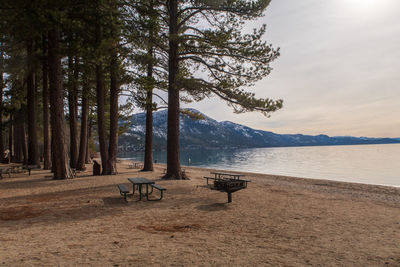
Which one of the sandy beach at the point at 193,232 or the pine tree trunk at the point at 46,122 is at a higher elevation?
the pine tree trunk at the point at 46,122

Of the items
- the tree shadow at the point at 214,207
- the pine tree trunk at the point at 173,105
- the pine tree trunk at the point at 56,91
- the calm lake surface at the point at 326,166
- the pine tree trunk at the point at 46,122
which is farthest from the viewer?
the calm lake surface at the point at 326,166

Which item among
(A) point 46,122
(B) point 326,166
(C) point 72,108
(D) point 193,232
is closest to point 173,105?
(C) point 72,108

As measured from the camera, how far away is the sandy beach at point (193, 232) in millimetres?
4156

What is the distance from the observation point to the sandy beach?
164 inches

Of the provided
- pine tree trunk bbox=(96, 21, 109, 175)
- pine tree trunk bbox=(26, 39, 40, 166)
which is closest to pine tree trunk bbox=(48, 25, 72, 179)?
pine tree trunk bbox=(96, 21, 109, 175)

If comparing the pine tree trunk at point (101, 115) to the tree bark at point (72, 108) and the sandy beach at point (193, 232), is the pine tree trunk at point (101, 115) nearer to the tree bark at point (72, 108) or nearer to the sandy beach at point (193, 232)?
the tree bark at point (72, 108)

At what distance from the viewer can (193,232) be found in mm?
5570

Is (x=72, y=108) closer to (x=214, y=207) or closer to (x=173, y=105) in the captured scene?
(x=173, y=105)

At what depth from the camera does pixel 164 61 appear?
17125mm

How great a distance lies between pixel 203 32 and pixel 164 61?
4965mm

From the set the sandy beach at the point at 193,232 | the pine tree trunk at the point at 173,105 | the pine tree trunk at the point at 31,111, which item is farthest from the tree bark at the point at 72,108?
the sandy beach at the point at 193,232

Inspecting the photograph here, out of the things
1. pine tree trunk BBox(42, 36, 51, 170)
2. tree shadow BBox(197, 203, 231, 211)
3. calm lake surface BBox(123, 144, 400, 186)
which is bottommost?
calm lake surface BBox(123, 144, 400, 186)

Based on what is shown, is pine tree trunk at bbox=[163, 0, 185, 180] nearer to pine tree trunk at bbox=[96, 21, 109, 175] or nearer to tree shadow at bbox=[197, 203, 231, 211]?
pine tree trunk at bbox=[96, 21, 109, 175]

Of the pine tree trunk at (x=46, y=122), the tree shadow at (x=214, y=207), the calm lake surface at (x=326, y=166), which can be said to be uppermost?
the pine tree trunk at (x=46, y=122)
